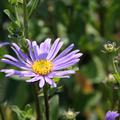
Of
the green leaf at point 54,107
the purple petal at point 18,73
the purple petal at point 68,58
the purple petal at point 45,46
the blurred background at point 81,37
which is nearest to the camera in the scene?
the purple petal at point 18,73

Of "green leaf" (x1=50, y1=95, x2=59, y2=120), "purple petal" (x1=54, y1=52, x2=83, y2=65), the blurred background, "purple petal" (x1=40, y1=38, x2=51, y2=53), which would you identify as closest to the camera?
"purple petal" (x1=54, y1=52, x2=83, y2=65)

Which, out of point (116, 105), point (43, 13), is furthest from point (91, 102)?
point (116, 105)

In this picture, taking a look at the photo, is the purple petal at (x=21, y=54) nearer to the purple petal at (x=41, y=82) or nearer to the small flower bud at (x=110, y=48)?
the purple petal at (x=41, y=82)

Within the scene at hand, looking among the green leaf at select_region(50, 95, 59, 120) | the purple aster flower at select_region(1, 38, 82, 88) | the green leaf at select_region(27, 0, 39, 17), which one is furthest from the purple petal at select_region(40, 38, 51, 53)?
the green leaf at select_region(50, 95, 59, 120)

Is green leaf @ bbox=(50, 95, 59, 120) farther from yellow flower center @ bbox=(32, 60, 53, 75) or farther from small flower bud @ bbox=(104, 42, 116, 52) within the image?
small flower bud @ bbox=(104, 42, 116, 52)

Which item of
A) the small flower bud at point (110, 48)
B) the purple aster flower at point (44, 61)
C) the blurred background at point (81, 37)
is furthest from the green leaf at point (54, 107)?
the blurred background at point (81, 37)

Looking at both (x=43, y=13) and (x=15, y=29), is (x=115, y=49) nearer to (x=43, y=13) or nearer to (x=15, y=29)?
(x=15, y=29)

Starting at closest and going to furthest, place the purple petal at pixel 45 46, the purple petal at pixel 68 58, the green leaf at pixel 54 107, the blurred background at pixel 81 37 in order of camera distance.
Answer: the purple petal at pixel 68 58, the purple petal at pixel 45 46, the green leaf at pixel 54 107, the blurred background at pixel 81 37
